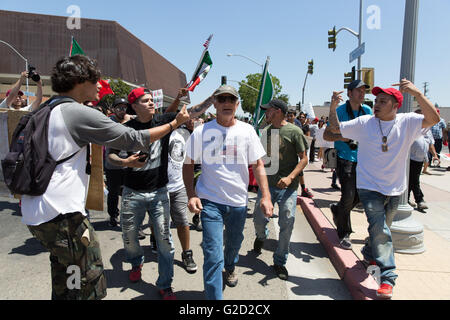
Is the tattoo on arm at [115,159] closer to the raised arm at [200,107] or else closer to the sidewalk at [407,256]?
the raised arm at [200,107]

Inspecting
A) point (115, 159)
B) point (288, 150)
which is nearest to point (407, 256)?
point (288, 150)

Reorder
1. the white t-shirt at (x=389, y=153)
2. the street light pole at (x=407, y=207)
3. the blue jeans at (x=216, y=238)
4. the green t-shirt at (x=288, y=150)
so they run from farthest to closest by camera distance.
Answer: the street light pole at (x=407, y=207) → the green t-shirt at (x=288, y=150) → the white t-shirt at (x=389, y=153) → the blue jeans at (x=216, y=238)

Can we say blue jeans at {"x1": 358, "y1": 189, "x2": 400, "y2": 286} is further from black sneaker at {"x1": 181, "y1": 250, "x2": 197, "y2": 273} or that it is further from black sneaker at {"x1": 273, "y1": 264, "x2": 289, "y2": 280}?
black sneaker at {"x1": 181, "y1": 250, "x2": 197, "y2": 273}

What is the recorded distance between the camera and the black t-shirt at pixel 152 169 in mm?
A: 3195

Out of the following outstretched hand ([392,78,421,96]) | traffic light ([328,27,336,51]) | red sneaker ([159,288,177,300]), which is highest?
traffic light ([328,27,336,51])

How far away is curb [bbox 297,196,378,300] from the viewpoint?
3.14 metres

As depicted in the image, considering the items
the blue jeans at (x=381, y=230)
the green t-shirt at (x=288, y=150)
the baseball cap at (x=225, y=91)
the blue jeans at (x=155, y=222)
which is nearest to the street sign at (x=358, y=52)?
the green t-shirt at (x=288, y=150)

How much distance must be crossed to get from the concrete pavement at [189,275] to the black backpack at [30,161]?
6.04 feet

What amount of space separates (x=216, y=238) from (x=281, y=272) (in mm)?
1364

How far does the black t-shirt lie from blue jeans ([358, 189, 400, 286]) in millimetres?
2109

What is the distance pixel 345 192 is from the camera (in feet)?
14.1

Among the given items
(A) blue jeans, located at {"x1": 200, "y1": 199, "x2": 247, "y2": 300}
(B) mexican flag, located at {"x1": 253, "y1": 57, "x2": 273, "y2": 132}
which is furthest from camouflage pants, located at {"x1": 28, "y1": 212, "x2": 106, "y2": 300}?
(B) mexican flag, located at {"x1": 253, "y1": 57, "x2": 273, "y2": 132}

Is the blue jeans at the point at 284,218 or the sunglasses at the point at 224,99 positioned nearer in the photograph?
the sunglasses at the point at 224,99

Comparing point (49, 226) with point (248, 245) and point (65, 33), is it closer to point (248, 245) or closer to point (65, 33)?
point (248, 245)
